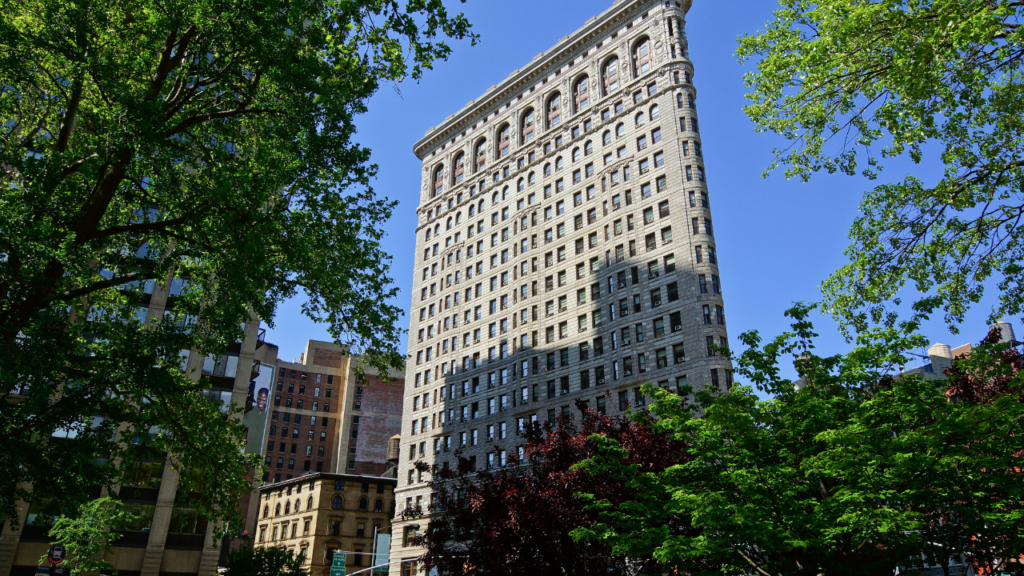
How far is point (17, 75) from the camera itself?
1284 cm

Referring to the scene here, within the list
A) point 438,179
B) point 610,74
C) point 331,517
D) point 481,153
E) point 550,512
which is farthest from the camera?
point 438,179

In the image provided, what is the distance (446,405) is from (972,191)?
6375 cm

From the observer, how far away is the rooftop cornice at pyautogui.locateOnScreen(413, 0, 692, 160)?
71.6 meters

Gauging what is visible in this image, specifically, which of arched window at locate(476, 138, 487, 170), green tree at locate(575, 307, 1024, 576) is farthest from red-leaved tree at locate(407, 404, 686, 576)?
arched window at locate(476, 138, 487, 170)

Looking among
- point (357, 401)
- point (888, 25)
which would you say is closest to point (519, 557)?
point (888, 25)

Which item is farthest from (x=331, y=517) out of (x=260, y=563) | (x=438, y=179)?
(x=438, y=179)

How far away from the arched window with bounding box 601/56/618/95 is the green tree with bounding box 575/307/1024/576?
185ft

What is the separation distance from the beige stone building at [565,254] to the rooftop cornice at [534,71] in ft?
0.69

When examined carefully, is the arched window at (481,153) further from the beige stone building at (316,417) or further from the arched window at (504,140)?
the beige stone building at (316,417)

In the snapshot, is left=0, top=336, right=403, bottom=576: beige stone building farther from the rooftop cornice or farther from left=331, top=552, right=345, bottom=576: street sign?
the rooftop cornice

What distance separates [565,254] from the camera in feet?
222

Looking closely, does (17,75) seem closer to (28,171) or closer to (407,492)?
(28,171)

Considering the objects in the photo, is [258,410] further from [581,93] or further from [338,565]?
[581,93]

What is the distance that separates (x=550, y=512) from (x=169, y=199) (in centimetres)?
1706
